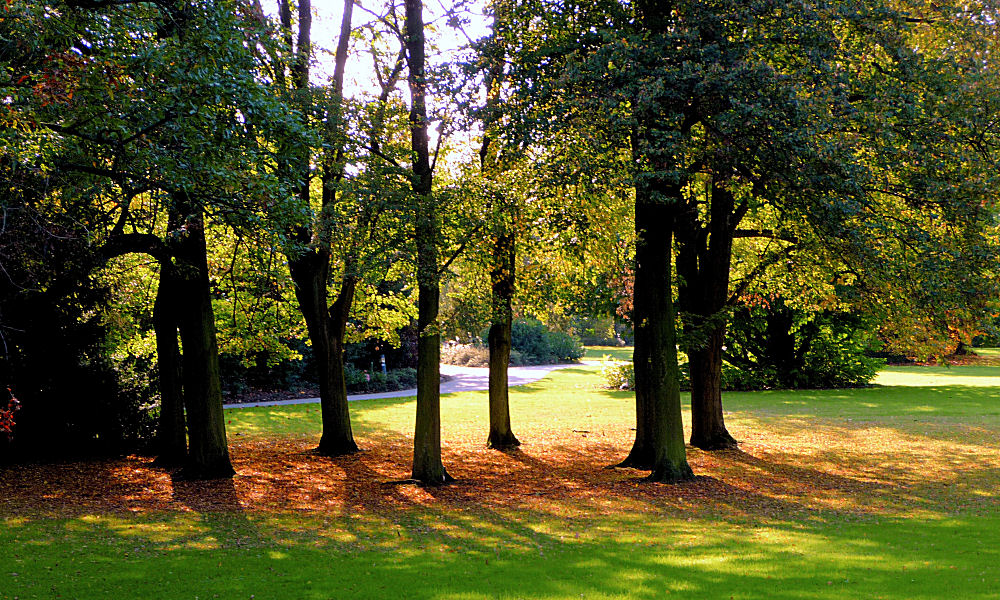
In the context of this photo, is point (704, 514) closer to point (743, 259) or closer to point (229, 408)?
point (743, 259)

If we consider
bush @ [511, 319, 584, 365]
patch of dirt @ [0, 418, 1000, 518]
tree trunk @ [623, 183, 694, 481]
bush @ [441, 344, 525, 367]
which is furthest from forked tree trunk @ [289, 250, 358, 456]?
bush @ [511, 319, 584, 365]

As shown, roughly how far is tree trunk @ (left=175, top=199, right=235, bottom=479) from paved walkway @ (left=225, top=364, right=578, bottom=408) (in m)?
12.1

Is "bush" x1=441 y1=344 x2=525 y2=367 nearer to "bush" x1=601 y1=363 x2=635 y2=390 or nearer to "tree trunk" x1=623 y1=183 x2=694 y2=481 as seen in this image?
"bush" x1=601 y1=363 x2=635 y2=390

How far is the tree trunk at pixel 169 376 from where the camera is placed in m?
12.8

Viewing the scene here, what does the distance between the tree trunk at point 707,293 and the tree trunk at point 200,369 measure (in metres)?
9.22

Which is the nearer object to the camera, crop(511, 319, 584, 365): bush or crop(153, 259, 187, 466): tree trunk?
crop(153, 259, 187, 466): tree trunk

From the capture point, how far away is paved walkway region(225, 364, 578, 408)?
25.9 metres

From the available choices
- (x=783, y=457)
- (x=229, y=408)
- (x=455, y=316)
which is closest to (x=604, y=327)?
(x=229, y=408)

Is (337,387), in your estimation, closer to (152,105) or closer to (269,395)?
(152,105)

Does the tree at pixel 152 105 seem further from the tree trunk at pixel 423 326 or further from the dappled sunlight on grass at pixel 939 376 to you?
the dappled sunlight on grass at pixel 939 376

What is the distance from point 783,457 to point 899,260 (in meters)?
6.32

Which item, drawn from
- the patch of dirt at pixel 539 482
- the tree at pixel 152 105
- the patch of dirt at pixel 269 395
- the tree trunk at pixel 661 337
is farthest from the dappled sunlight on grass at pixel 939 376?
the tree at pixel 152 105

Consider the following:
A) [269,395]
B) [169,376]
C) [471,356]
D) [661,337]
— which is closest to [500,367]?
[661,337]

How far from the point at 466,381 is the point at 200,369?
77.7 feet
